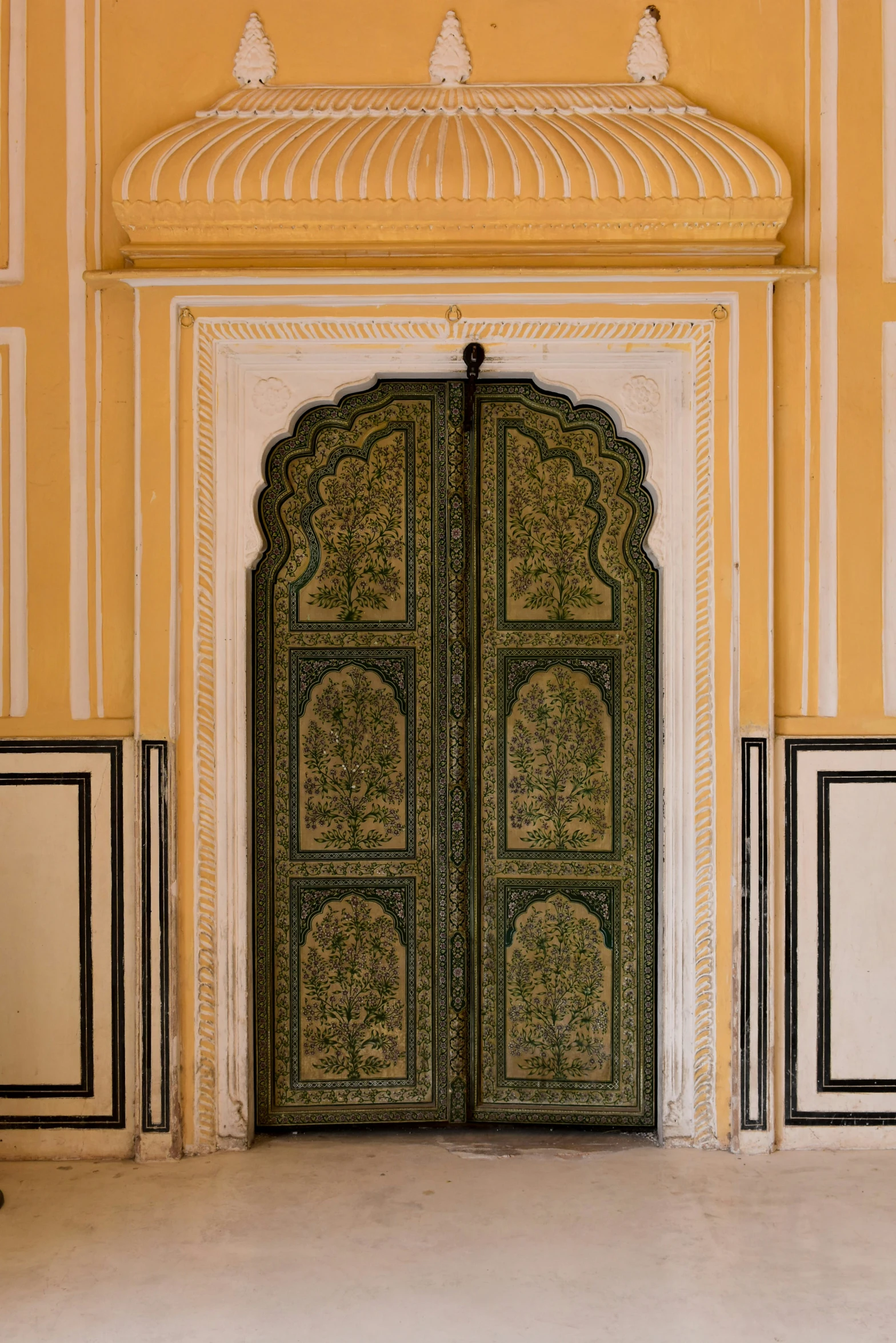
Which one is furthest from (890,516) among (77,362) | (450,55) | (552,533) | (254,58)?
(77,362)

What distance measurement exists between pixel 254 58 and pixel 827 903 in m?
2.58

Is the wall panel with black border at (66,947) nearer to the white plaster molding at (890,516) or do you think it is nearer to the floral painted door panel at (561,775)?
the floral painted door panel at (561,775)

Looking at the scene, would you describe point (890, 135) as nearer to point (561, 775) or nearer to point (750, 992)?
point (561, 775)

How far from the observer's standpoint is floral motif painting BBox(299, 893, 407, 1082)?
3.07 meters

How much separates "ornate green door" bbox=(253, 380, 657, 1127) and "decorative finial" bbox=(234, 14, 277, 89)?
0.81 m

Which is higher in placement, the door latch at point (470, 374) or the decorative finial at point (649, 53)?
the decorative finial at point (649, 53)

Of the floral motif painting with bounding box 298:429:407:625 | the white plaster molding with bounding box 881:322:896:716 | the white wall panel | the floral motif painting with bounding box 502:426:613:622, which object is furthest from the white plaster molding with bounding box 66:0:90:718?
the white plaster molding with bounding box 881:322:896:716

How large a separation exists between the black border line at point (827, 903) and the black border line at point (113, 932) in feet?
5.81

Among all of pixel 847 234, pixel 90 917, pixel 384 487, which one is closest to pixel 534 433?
pixel 384 487

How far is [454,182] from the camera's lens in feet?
9.21

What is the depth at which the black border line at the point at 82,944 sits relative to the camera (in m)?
2.95

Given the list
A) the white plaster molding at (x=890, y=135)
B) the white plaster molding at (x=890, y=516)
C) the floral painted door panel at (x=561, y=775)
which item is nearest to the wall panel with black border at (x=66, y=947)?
the floral painted door panel at (x=561, y=775)

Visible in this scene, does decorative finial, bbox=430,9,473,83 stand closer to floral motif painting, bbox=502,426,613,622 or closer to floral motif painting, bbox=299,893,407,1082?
floral motif painting, bbox=502,426,613,622

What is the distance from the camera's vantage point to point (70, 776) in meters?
2.97
